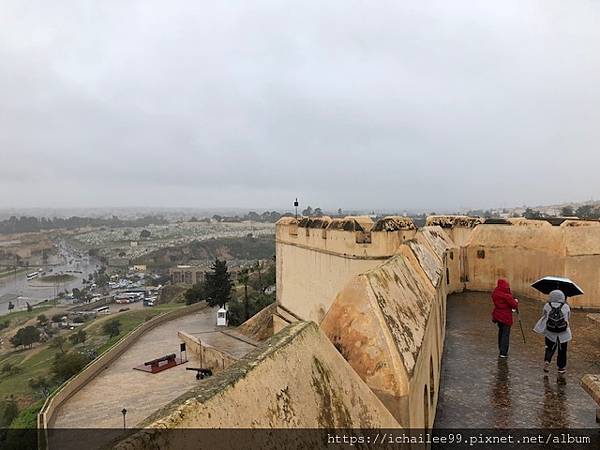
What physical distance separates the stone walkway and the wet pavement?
11.3 metres

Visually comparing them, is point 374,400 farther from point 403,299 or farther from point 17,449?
point 17,449

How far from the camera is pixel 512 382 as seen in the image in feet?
15.9

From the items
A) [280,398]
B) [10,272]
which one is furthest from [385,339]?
[10,272]

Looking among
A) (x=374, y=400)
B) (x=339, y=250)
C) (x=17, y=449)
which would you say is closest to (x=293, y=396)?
(x=374, y=400)

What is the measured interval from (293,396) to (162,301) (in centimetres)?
7079

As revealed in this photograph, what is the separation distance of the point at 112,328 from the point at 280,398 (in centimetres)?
4825

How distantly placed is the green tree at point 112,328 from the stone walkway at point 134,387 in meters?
17.7

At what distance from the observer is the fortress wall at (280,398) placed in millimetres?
1291

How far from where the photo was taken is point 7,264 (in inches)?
5187

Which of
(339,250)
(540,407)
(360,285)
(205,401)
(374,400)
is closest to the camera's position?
(205,401)

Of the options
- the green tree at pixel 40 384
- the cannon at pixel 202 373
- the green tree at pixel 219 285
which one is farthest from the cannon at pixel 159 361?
the green tree at pixel 40 384

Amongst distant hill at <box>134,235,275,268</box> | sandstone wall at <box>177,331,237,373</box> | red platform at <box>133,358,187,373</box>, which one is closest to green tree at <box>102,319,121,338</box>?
sandstone wall at <box>177,331,237,373</box>

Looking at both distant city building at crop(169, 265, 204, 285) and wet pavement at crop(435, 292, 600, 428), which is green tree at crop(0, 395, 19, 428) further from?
distant city building at crop(169, 265, 204, 285)

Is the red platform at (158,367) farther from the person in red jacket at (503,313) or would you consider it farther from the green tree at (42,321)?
the green tree at (42,321)
